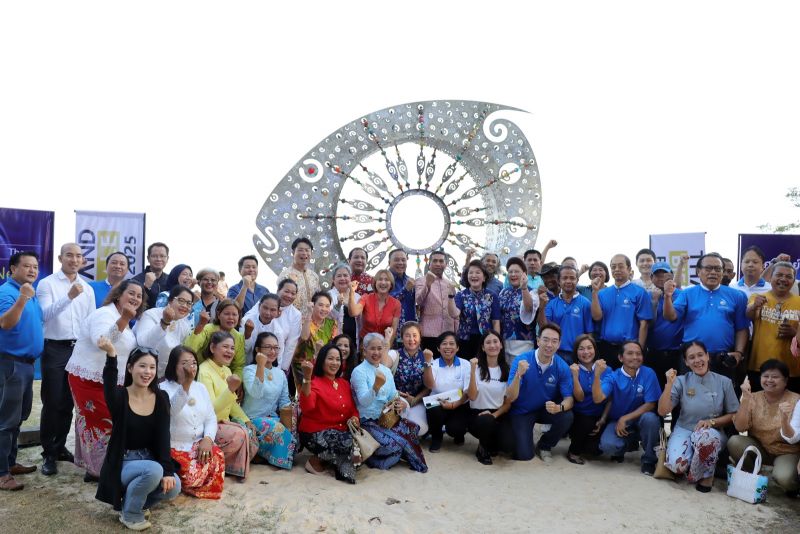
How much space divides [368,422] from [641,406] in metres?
1.88

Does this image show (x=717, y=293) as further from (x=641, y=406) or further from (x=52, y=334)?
(x=52, y=334)

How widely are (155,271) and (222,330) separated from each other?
40.9 inches

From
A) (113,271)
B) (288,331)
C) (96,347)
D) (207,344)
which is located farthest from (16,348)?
(288,331)

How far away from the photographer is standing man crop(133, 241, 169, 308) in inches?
183

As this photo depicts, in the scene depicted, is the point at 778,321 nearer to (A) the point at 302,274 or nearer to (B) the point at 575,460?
(B) the point at 575,460

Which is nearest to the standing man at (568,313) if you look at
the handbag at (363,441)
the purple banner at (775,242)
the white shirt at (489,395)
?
the white shirt at (489,395)

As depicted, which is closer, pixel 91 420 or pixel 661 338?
pixel 91 420

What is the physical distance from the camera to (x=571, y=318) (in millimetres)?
4879

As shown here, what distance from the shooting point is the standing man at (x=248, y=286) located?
485cm

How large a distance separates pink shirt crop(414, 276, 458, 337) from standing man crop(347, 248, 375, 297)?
1.34ft

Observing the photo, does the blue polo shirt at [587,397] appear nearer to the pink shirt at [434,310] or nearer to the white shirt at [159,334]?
the pink shirt at [434,310]

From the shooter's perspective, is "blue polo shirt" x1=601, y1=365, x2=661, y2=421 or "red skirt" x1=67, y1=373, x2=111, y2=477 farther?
"blue polo shirt" x1=601, y1=365, x2=661, y2=421

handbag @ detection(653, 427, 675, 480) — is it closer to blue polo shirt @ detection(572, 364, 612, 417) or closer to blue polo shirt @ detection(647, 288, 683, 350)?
blue polo shirt @ detection(572, 364, 612, 417)

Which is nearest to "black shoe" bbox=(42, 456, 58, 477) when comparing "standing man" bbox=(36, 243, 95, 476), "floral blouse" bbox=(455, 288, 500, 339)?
"standing man" bbox=(36, 243, 95, 476)
